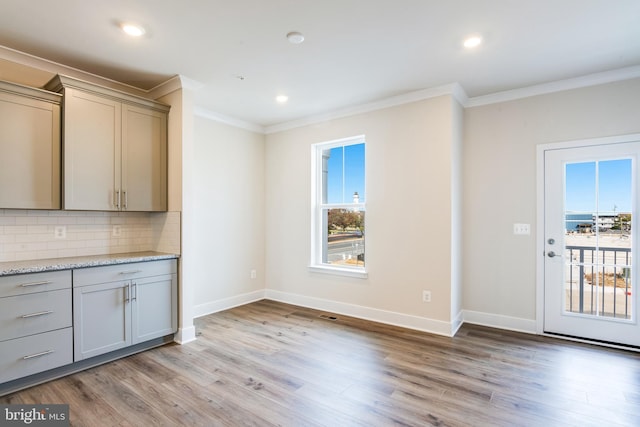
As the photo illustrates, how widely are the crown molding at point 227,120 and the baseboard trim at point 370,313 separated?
8.31 ft

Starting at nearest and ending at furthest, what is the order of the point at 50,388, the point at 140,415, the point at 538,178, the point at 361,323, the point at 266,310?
the point at 140,415 < the point at 50,388 < the point at 538,178 < the point at 361,323 < the point at 266,310

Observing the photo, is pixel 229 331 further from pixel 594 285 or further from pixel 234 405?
pixel 594 285

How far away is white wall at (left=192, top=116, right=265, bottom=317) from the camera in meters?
4.30

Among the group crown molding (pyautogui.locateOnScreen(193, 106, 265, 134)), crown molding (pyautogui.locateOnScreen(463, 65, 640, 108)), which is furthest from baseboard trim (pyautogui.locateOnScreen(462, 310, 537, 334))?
crown molding (pyautogui.locateOnScreen(193, 106, 265, 134))

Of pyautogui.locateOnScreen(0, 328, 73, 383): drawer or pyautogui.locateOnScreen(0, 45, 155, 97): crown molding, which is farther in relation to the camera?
pyautogui.locateOnScreen(0, 45, 155, 97): crown molding

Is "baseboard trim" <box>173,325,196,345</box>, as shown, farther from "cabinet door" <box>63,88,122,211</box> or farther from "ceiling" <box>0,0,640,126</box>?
"ceiling" <box>0,0,640,126</box>

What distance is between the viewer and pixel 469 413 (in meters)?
2.17

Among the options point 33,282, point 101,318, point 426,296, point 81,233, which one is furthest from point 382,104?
point 33,282

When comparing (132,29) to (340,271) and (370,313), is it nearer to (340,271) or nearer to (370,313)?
(340,271)

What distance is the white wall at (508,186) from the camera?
3412 mm

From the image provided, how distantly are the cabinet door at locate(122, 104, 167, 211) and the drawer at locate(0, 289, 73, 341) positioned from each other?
3.28 ft

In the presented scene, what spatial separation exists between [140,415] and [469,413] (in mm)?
2170

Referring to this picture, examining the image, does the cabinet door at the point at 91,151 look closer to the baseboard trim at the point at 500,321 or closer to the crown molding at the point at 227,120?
the crown molding at the point at 227,120

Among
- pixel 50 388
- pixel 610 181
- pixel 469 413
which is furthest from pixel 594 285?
pixel 50 388
